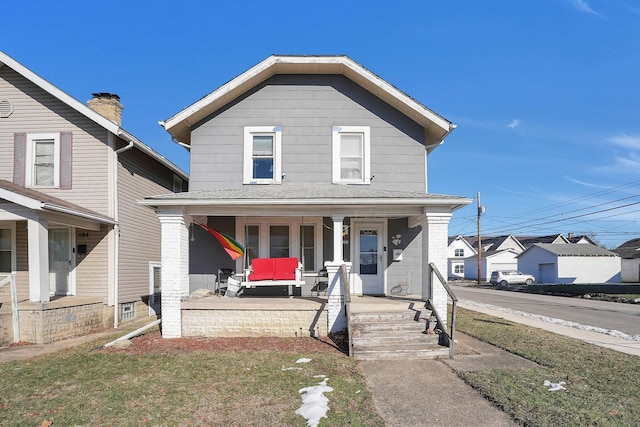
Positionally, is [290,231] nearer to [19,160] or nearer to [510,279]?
[19,160]

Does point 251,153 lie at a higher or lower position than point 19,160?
higher

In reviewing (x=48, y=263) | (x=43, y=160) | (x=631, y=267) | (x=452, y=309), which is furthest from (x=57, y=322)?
(x=631, y=267)

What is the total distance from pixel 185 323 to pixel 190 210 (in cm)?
260

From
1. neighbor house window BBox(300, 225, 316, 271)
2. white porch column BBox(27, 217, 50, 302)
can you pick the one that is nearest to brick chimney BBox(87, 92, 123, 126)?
white porch column BBox(27, 217, 50, 302)

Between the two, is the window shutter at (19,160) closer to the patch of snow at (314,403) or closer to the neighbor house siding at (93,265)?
the neighbor house siding at (93,265)

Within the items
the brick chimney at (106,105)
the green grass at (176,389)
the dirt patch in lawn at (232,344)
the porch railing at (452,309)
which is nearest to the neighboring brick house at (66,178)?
the brick chimney at (106,105)

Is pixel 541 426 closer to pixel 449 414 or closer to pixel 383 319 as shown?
pixel 449 414

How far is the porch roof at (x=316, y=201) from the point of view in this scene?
908 centimetres

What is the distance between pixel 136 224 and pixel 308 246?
5.66m

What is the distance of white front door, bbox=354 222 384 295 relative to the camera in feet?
37.8

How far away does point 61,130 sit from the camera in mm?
11422

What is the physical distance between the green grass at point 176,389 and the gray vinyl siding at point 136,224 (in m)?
4.60

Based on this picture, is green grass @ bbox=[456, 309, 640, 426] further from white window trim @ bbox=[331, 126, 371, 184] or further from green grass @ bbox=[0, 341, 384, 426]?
white window trim @ bbox=[331, 126, 371, 184]

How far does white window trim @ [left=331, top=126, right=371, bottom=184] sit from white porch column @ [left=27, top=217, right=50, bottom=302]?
7253 mm
